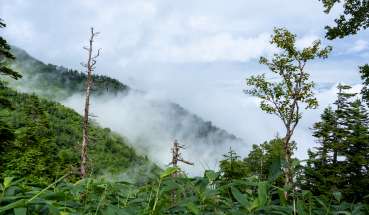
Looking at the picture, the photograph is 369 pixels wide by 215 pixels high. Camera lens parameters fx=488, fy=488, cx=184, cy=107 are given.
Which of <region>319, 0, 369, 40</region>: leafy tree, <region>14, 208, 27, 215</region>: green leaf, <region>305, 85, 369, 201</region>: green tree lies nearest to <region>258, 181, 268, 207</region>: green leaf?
<region>14, 208, 27, 215</region>: green leaf

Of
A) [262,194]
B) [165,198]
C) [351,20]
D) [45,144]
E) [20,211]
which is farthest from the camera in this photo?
[45,144]

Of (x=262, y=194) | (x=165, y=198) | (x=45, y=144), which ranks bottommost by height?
(x=45, y=144)

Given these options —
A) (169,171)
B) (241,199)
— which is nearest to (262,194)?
(241,199)

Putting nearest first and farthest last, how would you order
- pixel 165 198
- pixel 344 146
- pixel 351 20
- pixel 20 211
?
pixel 20 211
pixel 165 198
pixel 351 20
pixel 344 146

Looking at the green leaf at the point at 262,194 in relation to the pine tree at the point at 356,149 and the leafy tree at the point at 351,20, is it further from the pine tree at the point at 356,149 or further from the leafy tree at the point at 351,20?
the pine tree at the point at 356,149

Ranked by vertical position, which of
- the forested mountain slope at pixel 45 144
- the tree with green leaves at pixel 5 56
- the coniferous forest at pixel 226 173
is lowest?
the forested mountain slope at pixel 45 144

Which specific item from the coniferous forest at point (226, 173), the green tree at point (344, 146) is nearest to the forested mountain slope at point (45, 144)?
the coniferous forest at point (226, 173)

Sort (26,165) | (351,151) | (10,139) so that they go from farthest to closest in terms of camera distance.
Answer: (26,165), (351,151), (10,139)

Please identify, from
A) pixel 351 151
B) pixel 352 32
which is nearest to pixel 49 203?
pixel 352 32

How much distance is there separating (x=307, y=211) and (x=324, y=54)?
102 ft

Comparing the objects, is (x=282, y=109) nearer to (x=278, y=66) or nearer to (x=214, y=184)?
(x=278, y=66)

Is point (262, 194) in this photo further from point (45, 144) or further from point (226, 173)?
point (45, 144)

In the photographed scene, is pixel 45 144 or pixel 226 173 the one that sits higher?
pixel 226 173

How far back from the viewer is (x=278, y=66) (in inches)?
1276
